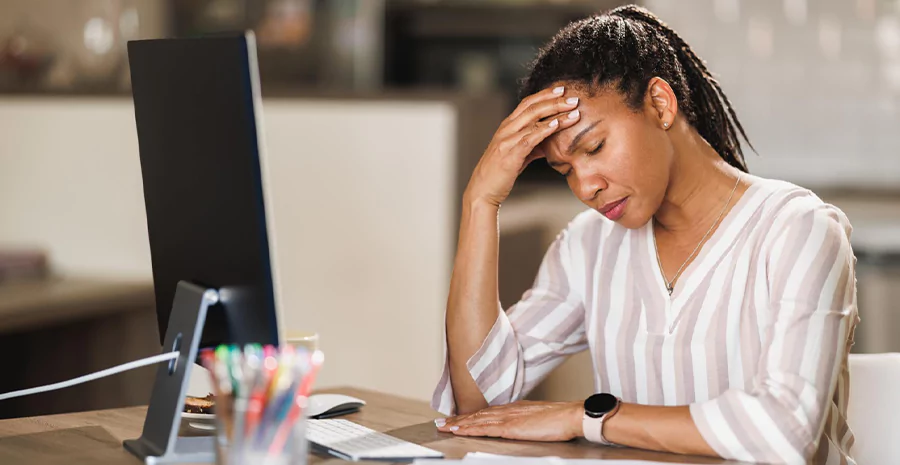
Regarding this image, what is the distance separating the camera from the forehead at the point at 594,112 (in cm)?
149

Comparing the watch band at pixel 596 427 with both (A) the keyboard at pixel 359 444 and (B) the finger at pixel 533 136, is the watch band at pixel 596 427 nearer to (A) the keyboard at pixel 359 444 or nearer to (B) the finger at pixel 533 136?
(A) the keyboard at pixel 359 444

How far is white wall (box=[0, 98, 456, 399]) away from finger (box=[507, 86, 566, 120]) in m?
1.15

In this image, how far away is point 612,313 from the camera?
1689mm

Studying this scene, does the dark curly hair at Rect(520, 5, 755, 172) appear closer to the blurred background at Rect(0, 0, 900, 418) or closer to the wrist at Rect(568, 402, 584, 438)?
the wrist at Rect(568, 402, 584, 438)

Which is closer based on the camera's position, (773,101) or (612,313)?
(612,313)

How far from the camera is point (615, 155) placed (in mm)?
1490

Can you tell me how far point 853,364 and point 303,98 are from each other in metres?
1.72

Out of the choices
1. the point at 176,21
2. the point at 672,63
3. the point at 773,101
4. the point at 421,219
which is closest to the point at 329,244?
the point at 421,219

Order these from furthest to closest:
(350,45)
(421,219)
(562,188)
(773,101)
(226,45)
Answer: (350,45)
(773,101)
(562,188)
(421,219)
(226,45)

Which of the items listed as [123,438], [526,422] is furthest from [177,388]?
[526,422]

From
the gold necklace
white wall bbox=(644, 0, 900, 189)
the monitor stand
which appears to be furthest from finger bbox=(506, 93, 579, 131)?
white wall bbox=(644, 0, 900, 189)

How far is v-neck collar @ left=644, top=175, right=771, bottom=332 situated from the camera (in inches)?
60.9

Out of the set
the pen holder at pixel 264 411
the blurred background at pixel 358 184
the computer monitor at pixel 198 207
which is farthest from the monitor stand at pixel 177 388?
the blurred background at pixel 358 184

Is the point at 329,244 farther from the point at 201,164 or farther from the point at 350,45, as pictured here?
the point at 350,45
